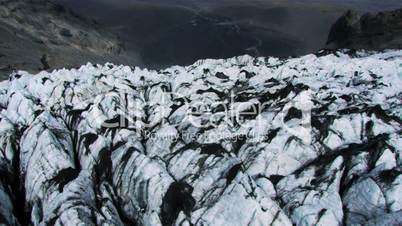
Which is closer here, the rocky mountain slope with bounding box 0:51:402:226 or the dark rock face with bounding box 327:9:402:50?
the rocky mountain slope with bounding box 0:51:402:226

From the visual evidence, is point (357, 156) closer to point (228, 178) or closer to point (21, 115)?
point (228, 178)

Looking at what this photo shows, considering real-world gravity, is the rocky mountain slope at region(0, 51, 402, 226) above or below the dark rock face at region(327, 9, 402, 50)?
above

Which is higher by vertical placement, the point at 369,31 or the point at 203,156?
the point at 203,156

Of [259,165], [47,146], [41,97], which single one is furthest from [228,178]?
[41,97]

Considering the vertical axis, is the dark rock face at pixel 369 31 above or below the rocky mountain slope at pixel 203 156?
below

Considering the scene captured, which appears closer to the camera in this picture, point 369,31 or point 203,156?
point 203,156
